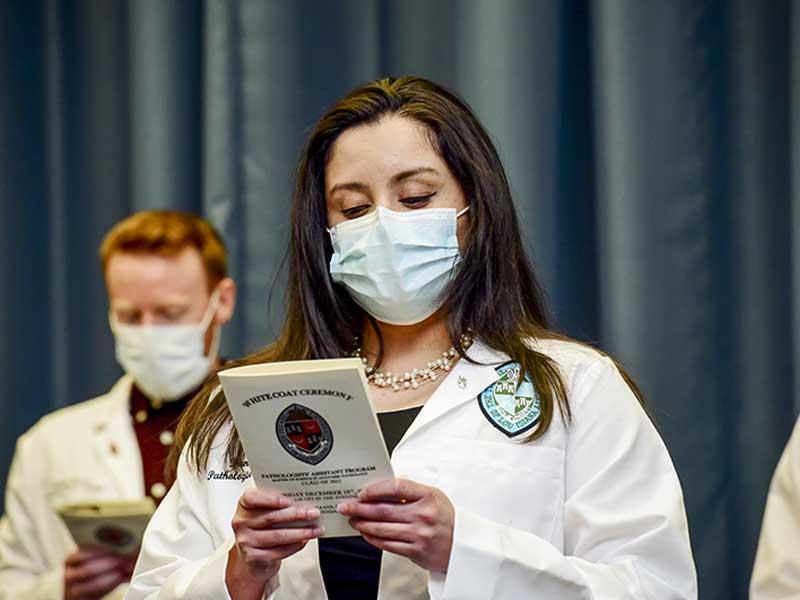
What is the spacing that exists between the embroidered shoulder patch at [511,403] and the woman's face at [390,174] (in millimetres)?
207

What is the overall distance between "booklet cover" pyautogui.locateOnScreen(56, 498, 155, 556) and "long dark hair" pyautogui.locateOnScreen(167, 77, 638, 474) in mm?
569

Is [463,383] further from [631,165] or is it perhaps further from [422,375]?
[631,165]

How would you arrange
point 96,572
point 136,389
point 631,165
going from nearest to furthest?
point 96,572, point 631,165, point 136,389

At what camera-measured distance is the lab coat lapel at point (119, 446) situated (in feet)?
10.0

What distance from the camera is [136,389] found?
3176mm

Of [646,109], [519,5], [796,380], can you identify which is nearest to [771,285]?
[796,380]

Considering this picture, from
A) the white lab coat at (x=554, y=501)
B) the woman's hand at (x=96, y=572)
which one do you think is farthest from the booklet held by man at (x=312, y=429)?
the woman's hand at (x=96, y=572)

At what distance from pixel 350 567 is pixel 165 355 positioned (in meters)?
1.38

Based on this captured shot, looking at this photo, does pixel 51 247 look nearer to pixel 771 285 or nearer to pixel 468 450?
pixel 771 285

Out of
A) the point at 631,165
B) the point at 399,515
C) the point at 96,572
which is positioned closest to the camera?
the point at 399,515

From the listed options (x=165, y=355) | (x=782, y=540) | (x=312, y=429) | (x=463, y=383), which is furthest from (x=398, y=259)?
(x=165, y=355)

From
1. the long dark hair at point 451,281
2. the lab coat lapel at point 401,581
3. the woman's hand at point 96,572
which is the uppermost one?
the long dark hair at point 451,281

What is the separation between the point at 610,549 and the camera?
1.70 metres

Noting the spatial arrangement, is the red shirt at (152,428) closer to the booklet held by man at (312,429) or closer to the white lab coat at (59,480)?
the white lab coat at (59,480)
